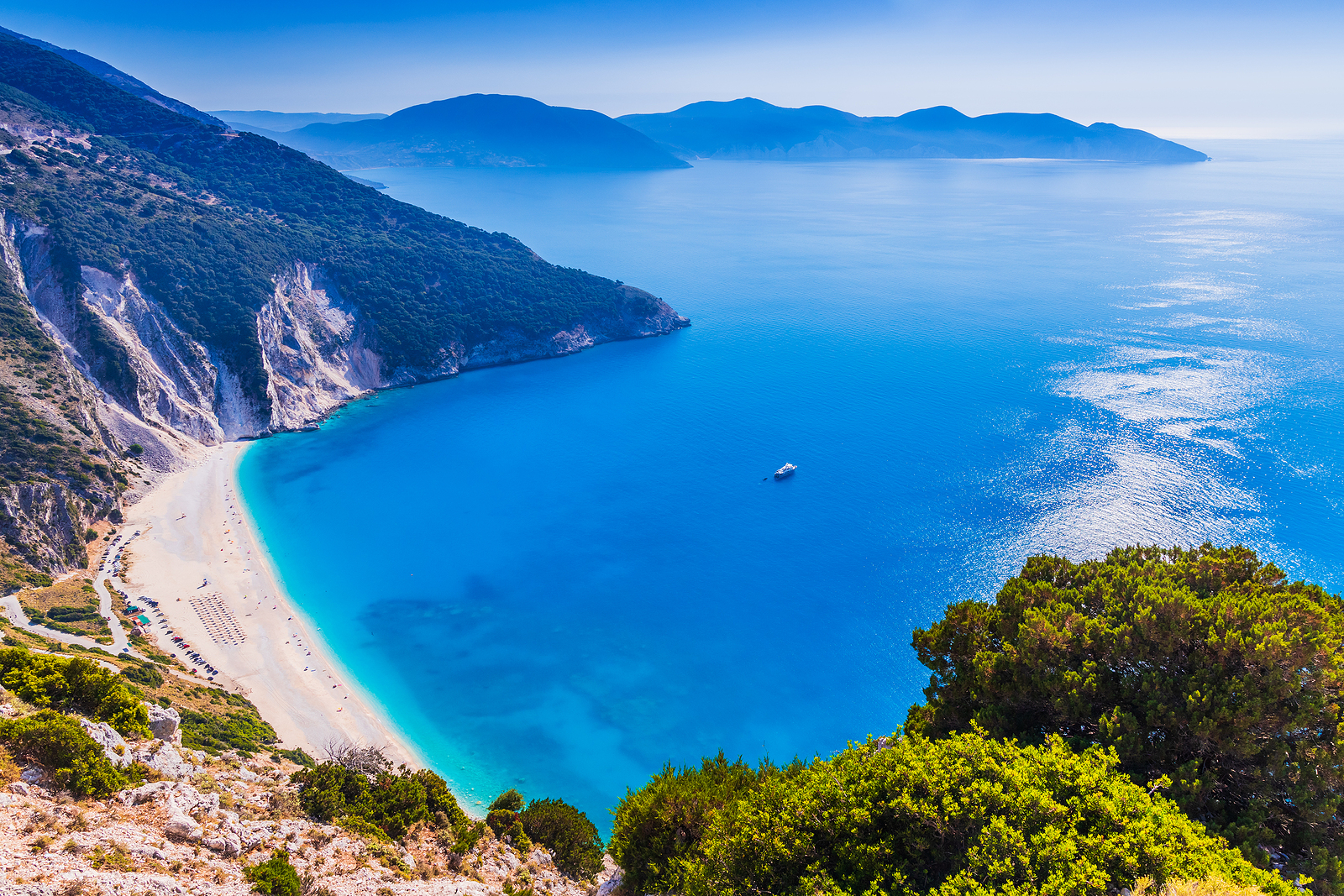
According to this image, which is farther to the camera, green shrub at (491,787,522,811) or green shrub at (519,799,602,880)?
green shrub at (491,787,522,811)

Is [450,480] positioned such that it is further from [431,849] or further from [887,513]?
[431,849]

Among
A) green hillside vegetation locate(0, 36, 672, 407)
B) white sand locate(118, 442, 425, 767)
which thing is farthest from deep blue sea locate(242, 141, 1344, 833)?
green hillside vegetation locate(0, 36, 672, 407)

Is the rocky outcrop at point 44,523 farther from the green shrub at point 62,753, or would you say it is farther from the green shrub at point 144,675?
the green shrub at point 62,753

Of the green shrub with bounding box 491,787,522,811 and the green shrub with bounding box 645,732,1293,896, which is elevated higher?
the green shrub with bounding box 645,732,1293,896

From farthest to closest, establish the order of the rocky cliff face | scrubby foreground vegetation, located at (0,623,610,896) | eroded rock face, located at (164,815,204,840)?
the rocky cliff face < eroded rock face, located at (164,815,204,840) < scrubby foreground vegetation, located at (0,623,610,896)

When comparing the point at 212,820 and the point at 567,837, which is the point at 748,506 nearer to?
the point at 567,837

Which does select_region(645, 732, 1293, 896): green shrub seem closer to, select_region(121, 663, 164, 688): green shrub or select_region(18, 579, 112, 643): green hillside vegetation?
select_region(121, 663, 164, 688): green shrub

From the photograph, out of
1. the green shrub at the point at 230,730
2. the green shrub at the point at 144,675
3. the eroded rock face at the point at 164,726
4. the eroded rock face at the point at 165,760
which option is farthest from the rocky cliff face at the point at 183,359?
the eroded rock face at the point at 165,760

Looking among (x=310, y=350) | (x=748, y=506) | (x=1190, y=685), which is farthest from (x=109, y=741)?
(x=310, y=350)
